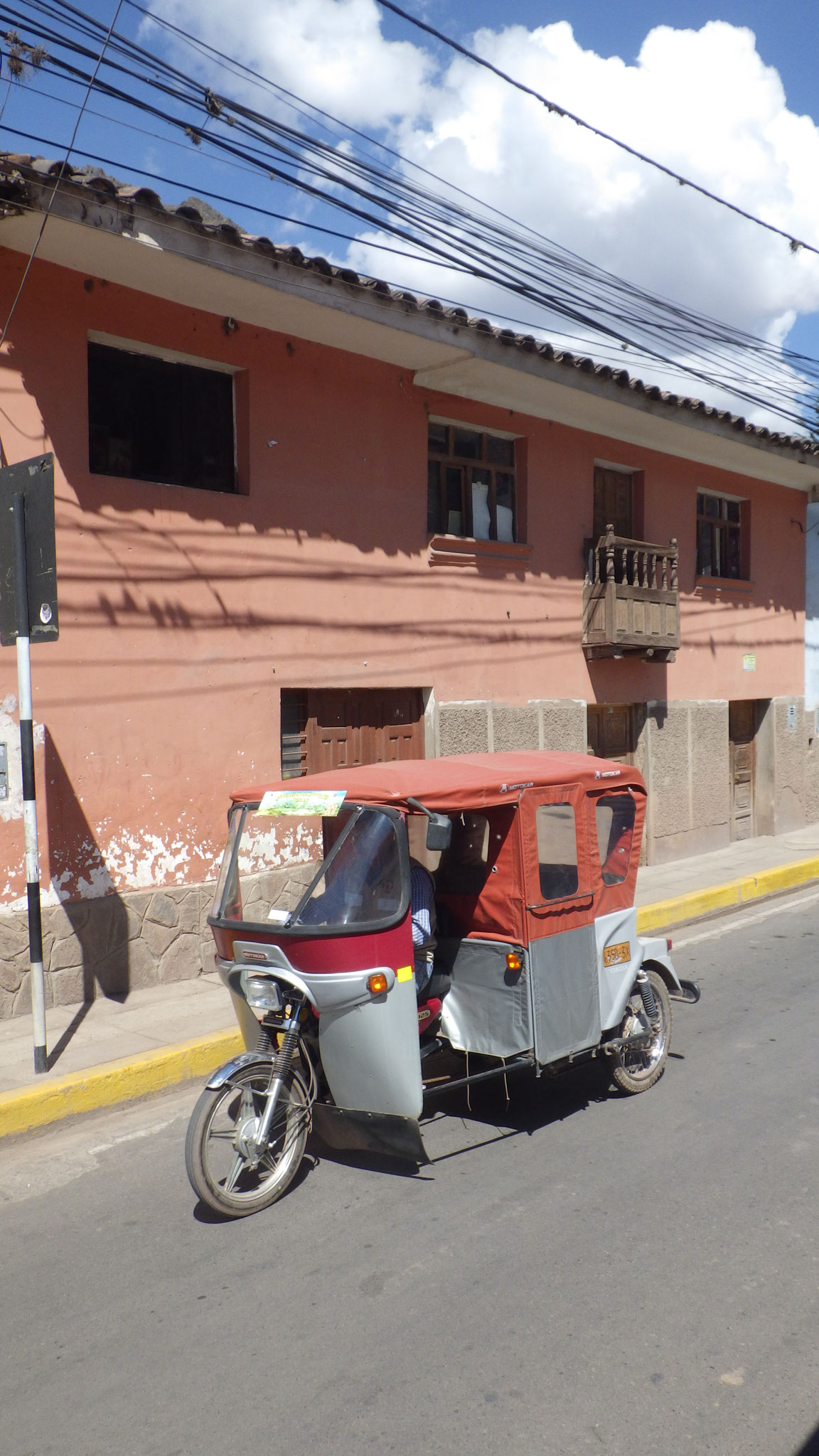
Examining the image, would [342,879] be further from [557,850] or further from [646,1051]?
[646,1051]

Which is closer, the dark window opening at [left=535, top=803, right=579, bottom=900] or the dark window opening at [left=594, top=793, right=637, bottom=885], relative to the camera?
the dark window opening at [left=535, top=803, right=579, bottom=900]

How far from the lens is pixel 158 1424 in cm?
324

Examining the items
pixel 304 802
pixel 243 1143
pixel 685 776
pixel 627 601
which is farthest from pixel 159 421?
pixel 685 776

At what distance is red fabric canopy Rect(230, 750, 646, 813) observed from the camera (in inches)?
193

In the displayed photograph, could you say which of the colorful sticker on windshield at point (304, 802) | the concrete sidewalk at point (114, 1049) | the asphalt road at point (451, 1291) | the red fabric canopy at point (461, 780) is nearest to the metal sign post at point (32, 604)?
the concrete sidewalk at point (114, 1049)

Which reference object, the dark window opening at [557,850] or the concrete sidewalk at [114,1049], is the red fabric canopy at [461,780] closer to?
the dark window opening at [557,850]

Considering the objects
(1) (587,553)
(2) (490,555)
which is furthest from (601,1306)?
(1) (587,553)

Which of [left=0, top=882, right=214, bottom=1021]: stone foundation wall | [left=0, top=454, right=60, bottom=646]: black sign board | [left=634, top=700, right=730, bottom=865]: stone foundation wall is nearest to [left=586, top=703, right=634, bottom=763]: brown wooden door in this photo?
[left=634, top=700, right=730, bottom=865]: stone foundation wall

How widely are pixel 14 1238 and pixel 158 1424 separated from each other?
1607mm

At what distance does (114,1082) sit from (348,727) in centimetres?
456

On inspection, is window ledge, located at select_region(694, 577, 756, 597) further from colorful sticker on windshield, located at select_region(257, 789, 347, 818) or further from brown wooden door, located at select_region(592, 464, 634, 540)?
colorful sticker on windshield, located at select_region(257, 789, 347, 818)

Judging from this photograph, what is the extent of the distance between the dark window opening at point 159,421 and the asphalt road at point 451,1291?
192 inches

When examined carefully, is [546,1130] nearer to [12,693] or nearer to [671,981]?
[671,981]

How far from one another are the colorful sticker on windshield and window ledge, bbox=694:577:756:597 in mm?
10612
